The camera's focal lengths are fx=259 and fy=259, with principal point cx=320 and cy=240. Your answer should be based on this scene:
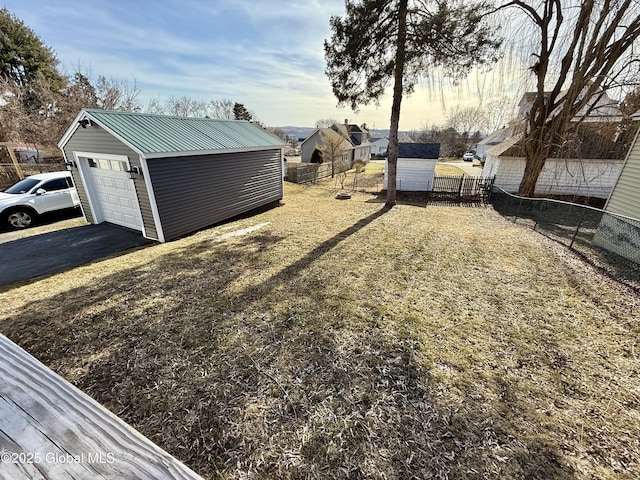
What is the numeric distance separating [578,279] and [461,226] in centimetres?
417

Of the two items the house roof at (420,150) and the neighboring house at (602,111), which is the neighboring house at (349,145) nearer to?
the house roof at (420,150)

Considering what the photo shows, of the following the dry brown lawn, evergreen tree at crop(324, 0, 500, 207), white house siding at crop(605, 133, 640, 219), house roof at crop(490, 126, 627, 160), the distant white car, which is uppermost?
evergreen tree at crop(324, 0, 500, 207)

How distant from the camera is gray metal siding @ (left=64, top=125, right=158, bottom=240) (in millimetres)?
6680

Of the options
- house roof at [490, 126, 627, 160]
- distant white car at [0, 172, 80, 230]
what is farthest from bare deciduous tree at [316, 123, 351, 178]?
distant white car at [0, 172, 80, 230]

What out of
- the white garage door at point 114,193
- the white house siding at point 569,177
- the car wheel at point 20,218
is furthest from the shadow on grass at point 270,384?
the white house siding at point 569,177

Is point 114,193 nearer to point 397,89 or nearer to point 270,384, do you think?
point 270,384

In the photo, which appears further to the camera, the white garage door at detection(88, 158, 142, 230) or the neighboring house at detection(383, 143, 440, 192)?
the neighboring house at detection(383, 143, 440, 192)

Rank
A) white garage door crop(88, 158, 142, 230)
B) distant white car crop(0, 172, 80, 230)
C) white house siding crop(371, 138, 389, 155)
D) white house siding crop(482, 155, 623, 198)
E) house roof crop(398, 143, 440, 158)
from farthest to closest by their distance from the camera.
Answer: white house siding crop(371, 138, 389, 155)
house roof crop(398, 143, 440, 158)
white house siding crop(482, 155, 623, 198)
distant white car crop(0, 172, 80, 230)
white garage door crop(88, 158, 142, 230)

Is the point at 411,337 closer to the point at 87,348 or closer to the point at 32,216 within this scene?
the point at 87,348

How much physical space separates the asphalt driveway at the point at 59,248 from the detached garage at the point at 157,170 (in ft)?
1.73

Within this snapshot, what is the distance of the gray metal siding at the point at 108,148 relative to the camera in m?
6.68

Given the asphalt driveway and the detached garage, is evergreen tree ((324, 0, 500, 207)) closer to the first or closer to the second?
the detached garage

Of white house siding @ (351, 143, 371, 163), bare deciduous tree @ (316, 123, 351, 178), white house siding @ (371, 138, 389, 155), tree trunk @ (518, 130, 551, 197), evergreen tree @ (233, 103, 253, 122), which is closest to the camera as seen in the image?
tree trunk @ (518, 130, 551, 197)

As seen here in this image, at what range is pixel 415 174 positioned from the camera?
17.3 meters
